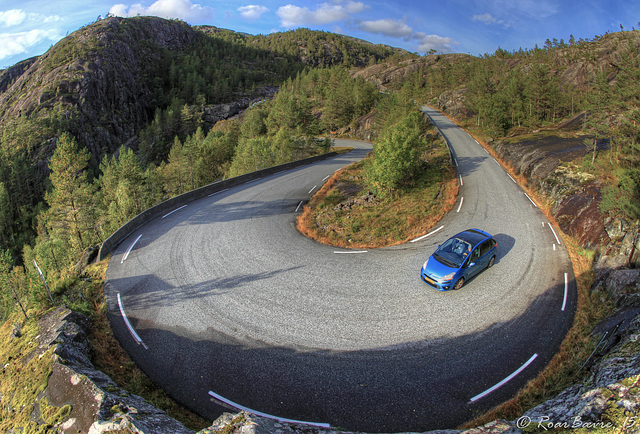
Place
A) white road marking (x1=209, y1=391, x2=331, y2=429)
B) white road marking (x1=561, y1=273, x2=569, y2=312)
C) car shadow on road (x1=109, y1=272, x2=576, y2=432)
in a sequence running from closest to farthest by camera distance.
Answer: white road marking (x1=209, y1=391, x2=331, y2=429)
car shadow on road (x1=109, y1=272, x2=576, y2=432)
white road marking (x1=561, y1=273, x2=569, y2=312)

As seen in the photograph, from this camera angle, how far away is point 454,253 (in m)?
13.7

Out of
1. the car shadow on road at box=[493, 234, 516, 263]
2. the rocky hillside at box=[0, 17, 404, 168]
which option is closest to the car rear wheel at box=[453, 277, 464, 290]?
the car shadow on road at box=[493, 234, 516, 263]

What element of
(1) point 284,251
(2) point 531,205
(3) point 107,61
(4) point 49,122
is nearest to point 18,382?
(1) point 284,251

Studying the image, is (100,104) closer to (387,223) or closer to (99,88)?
(99,88)

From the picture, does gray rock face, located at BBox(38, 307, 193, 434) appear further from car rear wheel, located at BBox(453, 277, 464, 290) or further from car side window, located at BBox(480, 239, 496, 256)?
car side window, located at BBox(480, 239, 496, 256)

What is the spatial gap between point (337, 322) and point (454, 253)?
621 centimetres

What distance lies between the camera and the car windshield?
13.2m

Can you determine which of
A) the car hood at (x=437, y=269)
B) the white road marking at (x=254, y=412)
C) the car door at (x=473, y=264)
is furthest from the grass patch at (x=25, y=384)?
the car door at (x=473, y=264)

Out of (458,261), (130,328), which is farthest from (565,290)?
(130,328)

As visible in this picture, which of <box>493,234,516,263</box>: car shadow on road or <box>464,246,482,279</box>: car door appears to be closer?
<box>464,246,482,279</box>: car door

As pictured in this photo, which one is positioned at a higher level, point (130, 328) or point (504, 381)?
point (130, 328)

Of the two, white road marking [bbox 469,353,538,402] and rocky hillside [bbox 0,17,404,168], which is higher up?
rocky hillside [bbox 0,17,404,168]

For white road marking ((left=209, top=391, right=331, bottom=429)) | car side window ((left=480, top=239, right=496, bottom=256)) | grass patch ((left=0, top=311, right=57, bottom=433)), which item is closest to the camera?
grass patch ((left=0, top=311, right=57, bottom=433))

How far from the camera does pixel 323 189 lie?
28984mm
